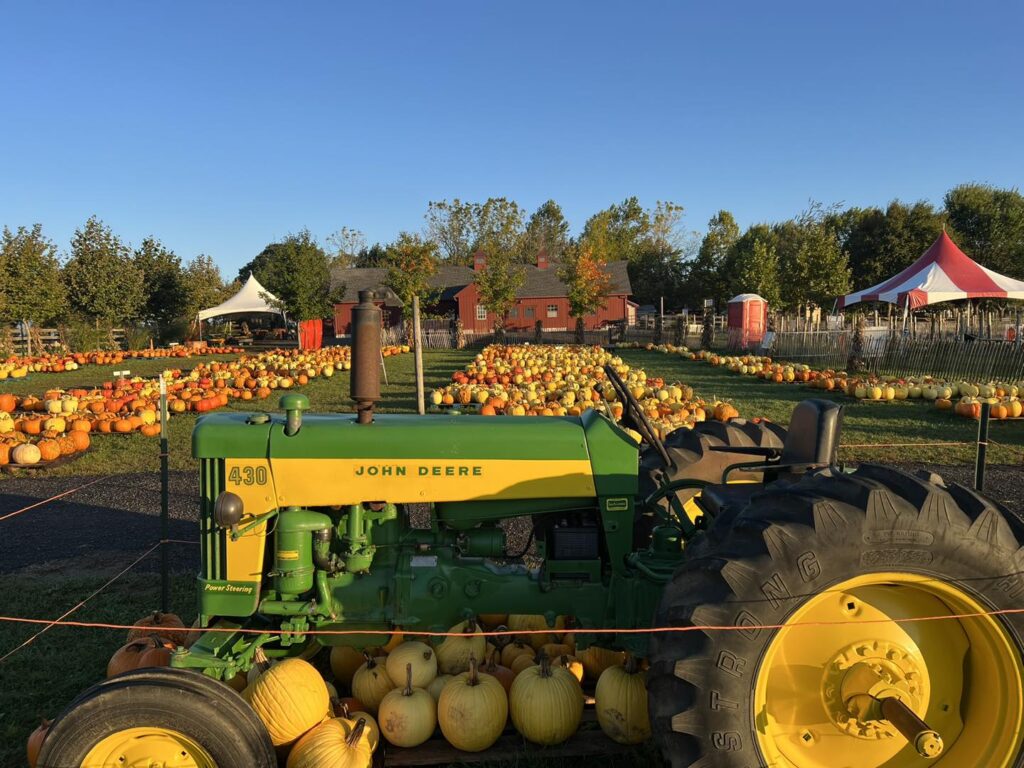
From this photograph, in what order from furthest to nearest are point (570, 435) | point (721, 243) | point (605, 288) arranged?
1. point (721, 243)
2. point (605, 288)
3. point (570, 435)

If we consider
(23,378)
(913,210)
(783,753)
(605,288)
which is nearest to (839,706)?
(783,753)

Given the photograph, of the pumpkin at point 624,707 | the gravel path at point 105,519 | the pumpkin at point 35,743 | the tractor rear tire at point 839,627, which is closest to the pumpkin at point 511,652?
the pumpkin at point 624,707

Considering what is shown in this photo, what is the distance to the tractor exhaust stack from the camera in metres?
2.84

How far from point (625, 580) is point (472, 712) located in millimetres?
899

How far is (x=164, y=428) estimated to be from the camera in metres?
4.36

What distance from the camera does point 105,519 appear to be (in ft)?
21.7

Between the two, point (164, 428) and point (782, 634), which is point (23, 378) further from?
point (782, 634)

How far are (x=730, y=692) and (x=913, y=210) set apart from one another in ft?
189

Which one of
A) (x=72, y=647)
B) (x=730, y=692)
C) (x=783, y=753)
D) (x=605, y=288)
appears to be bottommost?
(x=72, y=647)

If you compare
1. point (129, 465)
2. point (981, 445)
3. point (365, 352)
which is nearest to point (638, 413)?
point (365, 352)

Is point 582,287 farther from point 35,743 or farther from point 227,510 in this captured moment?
point 35,743

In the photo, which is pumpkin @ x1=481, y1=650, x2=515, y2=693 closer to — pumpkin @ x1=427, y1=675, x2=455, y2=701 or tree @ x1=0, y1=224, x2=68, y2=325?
pumpkin @ x1=427, y1=675, x2=455, y2=701

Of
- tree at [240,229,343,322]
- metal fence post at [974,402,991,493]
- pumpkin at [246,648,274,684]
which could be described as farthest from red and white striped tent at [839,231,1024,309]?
tree at [240,229,343,322]

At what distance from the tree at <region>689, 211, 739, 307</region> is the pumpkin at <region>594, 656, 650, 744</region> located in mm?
56798
